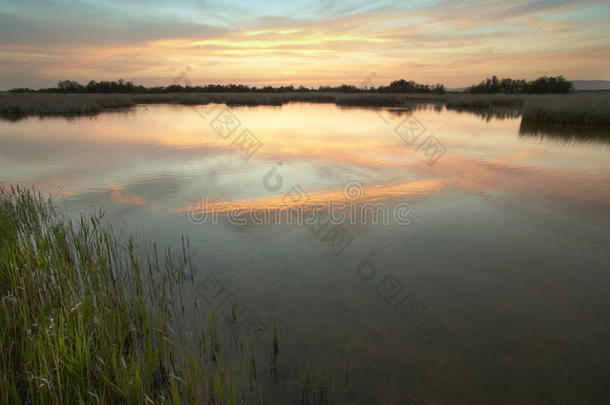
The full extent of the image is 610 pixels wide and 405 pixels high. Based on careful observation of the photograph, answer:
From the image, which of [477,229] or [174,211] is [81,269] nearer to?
[174,211]

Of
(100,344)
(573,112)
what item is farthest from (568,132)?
(100,344)

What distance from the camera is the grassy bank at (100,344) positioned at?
2.13 metres

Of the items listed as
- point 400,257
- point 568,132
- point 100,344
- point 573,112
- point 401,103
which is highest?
point 401,103

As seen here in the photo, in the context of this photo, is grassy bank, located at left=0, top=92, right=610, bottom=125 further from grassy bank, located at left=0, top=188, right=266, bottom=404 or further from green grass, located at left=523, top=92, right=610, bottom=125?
grassy bank, located at left=0, top=188, right=266, bottom=404

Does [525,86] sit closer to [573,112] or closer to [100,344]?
[573,112]

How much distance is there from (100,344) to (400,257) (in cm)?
408

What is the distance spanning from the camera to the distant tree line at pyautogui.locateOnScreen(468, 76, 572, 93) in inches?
2457

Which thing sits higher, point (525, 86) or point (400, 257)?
point (525, 86)

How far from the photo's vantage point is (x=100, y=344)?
2.51m

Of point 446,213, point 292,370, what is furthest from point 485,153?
point 292,370

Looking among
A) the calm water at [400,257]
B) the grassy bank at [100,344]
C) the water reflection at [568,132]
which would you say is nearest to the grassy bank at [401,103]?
the water reflection at [568,132]

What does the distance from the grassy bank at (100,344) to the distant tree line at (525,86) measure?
81247 mm

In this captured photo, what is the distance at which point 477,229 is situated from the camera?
5992mm

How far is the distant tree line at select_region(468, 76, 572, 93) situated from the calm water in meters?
67.2
